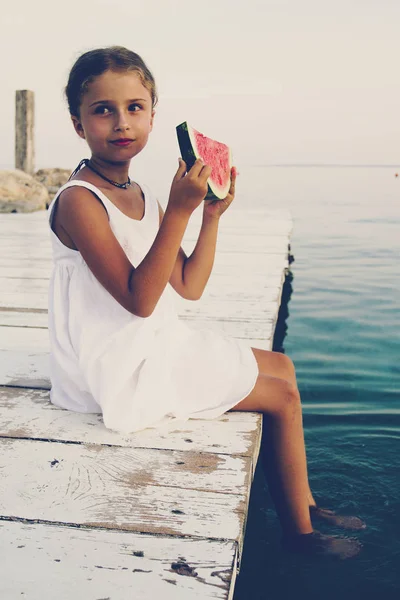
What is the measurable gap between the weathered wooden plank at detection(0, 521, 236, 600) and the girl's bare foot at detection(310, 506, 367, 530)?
1.21 metres

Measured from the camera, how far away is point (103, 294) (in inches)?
107

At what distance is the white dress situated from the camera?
262cm

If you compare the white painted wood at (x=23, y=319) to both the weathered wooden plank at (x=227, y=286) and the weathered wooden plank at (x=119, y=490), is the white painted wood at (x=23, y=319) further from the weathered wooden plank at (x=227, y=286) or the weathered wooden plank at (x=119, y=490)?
the weathered wooden plank at (x=119, y=490)

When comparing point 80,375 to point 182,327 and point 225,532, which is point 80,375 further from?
point 225,532

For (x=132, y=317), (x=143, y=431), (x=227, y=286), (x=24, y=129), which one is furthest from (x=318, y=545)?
(x=24, y=129)

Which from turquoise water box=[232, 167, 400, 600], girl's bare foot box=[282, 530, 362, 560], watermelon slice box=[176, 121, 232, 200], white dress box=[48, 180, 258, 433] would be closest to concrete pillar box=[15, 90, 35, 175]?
turquoise water box=[232, 167, 400, 600]

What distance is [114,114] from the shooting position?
2646mm

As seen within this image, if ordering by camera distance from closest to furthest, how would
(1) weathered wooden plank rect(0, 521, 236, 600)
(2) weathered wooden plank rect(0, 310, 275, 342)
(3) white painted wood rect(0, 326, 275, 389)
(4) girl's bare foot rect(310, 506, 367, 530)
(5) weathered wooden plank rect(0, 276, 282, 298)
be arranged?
(1) weathered wooden plank rect(0, 521, 236, 600)
(4) girl's bare foot rect(310, 506, 367, 530)
(3) white painted wood rect(0, 326, 275, 389)
(2) weathered wooden plank rect(0, 310, 275, 342)
(5) weathered wooden plank rect(0, 276, 282, 298)

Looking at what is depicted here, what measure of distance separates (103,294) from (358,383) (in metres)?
3.54

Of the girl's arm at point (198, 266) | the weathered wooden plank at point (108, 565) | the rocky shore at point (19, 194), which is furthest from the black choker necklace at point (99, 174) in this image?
the rocky shore at point (19, 194)

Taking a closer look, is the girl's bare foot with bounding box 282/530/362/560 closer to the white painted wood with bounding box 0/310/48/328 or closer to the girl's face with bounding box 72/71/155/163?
the girl's face with bounding box 72/71/155/163

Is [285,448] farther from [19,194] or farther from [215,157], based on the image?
[19,194]

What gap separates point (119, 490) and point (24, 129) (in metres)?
14.3

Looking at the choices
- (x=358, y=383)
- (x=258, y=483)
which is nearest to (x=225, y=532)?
(x=258, y=483)
